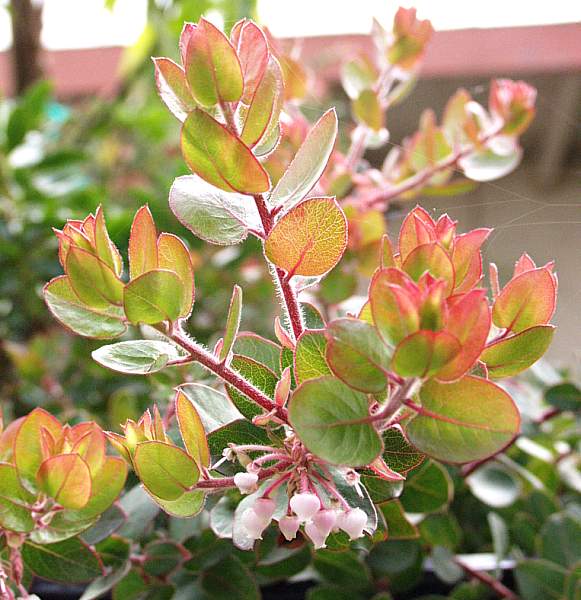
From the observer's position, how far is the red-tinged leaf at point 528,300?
11.7 inches

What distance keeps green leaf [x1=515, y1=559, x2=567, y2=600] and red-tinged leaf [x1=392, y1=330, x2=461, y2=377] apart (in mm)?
322

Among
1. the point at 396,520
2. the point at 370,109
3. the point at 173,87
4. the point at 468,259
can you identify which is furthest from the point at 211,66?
the point at 370,109

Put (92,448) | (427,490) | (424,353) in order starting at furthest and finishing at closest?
(427,490) < (92,448) < (424,353)

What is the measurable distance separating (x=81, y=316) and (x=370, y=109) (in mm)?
395

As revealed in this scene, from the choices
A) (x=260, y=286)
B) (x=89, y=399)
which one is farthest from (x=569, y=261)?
(x=260, y=286)

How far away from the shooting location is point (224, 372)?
0.29m

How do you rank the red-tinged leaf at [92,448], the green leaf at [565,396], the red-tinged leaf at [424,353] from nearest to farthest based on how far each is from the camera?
the red-tinged leaf at [424,353] → the red-tinged leaf at [92,448] → the green leaf at [565,396]

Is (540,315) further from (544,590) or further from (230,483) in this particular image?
(544,590)

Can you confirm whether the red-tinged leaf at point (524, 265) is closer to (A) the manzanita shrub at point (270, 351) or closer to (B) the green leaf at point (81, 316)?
Answer: (A) the manzanita shrub at point (270, 351)

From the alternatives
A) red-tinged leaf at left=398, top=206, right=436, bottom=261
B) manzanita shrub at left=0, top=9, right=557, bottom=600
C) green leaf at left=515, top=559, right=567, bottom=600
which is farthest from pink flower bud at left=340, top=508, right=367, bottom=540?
green leaf at left=515, top=559, right=567, bottom=600

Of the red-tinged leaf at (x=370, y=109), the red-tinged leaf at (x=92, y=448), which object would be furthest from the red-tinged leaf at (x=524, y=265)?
the red-tinged leaf at (x=370, y=109)

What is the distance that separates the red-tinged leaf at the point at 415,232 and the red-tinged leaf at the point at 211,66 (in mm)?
87

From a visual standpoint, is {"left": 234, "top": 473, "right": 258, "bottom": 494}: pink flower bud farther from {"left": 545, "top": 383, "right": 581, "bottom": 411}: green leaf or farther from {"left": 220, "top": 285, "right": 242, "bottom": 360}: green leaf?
{"left": 545, "top": 383, "right": 581, "bottom": 411}: green leaf

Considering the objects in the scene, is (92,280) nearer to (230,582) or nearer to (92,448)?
(92,448)
